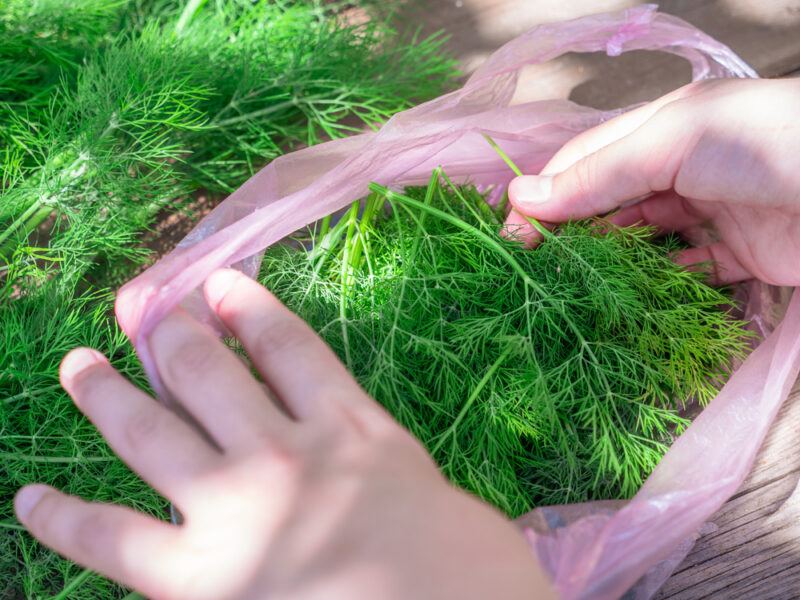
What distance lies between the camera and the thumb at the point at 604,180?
2.47 ft

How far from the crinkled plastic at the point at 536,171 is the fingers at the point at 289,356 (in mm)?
69

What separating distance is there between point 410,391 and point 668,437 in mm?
323

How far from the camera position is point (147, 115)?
0.91 m

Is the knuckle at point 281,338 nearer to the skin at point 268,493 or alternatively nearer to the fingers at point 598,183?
the skin at point 268,493

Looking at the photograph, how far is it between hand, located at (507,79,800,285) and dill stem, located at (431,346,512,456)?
0.60ft

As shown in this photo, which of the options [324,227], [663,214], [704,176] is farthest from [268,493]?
[663,214]

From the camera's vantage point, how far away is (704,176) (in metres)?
0.74

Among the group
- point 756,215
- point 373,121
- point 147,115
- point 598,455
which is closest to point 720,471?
point 598,455

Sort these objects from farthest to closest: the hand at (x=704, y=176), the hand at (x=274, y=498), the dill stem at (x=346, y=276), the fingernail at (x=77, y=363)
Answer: the dill stem at (x=346, y=276), the hand at (x=704, y=176), the fingernail at (x=77, y=363), the hand at (x=274, y=498)

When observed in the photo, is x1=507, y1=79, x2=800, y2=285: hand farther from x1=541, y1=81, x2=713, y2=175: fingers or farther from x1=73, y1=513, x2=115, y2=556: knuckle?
x1=73, y1=513, x2=115, y2=556: knuckle

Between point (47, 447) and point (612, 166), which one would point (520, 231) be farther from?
point (47, 447)

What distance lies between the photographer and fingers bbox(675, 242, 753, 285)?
0.89 metres

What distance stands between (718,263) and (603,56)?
15.7 inches

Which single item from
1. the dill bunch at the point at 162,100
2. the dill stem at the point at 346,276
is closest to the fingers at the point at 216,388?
the dill stem at the point at 346,276
